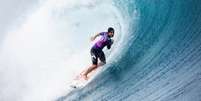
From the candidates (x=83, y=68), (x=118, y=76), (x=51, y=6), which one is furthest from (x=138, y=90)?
(x=51, y=6)

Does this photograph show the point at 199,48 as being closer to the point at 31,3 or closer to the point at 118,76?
the point at 118,76

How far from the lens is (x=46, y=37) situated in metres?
10.6

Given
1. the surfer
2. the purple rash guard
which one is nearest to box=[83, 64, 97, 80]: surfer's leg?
the surfer

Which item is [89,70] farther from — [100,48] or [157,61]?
[157,61]

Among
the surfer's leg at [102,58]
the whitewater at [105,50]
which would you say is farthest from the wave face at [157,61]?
the surfer's leg at [102,58]

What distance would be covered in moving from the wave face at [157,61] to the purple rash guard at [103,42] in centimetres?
35

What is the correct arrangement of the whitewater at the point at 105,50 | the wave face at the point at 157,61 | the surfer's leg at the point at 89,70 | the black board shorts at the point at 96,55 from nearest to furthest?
1. the wave face at the point at 157,61
2. the whitewater at the point at 105,50
3. the surfer's leg at the point at 89,70
4. the black board shorts at the point at 96,55

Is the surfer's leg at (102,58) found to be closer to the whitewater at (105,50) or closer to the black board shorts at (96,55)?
the black board shorts at (96,55)

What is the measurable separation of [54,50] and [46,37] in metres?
0.52

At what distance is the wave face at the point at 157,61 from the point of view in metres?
8.80

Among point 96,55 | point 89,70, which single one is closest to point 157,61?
point 96,55

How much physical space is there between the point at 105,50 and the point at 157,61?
1.07 metres

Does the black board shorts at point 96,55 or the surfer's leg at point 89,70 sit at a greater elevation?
the black board shorts at point 96,55

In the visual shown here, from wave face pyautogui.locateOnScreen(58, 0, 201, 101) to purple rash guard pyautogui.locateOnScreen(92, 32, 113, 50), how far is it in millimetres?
346
